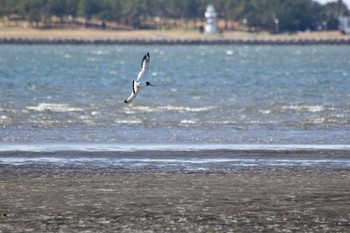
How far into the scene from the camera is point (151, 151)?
1927 cm

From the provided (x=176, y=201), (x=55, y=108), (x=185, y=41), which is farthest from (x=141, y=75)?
(x=185, y=41)

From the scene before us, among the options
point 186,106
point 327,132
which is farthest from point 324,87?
point 327,132

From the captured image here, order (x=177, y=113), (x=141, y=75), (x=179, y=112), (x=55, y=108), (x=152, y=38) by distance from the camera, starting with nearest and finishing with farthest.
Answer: (x=141, y=75) < (x=177, y=113) < (x=179, y=112) < (x=55, y=108) < (x=152, y=38)

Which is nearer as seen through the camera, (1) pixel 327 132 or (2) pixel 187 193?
(2) pixel 187 193

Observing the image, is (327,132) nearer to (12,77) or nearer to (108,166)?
(108,166)

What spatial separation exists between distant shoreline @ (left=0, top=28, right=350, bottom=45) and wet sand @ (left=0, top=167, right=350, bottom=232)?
15041 cm

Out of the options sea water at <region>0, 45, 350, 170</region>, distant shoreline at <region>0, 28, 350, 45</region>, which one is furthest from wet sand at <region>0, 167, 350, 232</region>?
distant shoreline at <region>0, 28, 350, 45</region>

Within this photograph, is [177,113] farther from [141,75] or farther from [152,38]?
[152,38]

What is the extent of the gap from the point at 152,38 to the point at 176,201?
16813 cm

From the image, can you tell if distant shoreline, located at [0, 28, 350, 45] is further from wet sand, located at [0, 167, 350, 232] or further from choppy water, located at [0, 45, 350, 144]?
wet sand, located at [0, 167, 350, 232]

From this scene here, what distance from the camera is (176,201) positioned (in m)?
13.8

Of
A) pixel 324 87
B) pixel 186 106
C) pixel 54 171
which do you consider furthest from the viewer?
pixel 324 87

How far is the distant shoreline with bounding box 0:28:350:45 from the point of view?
559 ft

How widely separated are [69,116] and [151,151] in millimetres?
8738
